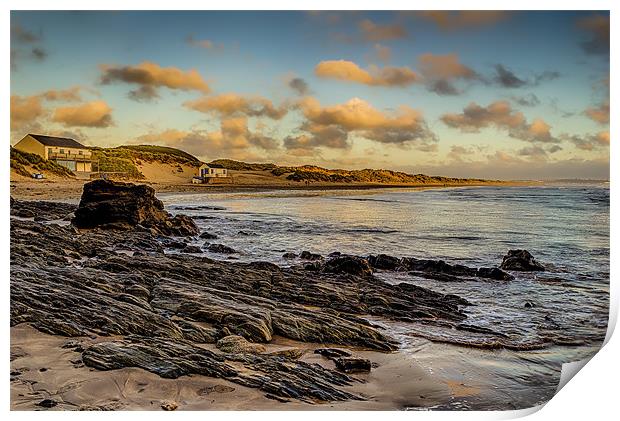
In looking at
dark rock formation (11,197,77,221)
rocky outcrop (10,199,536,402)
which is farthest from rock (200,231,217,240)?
dark rock formation (11,197,77,221)

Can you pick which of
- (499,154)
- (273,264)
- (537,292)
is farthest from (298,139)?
(537,292)

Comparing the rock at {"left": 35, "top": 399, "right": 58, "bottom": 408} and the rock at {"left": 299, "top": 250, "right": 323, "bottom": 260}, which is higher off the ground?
the rock at {"left": 299, "top": 250, "right": 323, "bottom": 260}

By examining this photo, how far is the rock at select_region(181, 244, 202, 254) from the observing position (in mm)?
5027

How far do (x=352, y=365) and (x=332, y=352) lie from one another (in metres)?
0.20

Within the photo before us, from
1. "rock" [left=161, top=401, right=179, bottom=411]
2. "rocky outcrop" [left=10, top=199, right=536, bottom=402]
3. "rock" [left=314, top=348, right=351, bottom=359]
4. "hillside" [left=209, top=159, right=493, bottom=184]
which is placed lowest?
"rock" [left=161, top=401, right=179, bottom=411]

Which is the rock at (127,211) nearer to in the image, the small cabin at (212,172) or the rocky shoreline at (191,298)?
the rocky shoreline at (191,298)

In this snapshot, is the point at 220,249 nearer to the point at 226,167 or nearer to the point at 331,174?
the point at 226,167

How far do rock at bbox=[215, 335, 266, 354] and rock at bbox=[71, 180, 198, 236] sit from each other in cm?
162

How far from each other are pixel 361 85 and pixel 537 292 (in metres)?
2.27

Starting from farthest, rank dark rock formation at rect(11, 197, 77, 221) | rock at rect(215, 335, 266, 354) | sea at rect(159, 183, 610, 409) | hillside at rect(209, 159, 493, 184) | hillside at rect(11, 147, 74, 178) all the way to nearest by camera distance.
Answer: hillside at rect(209, 159, 493, 184), dark rock formation at rect(11, 197, 77, 221), hillside at rect(11, 147, 74, 178), sea at rect(159, 183, 610, 409), rock at rect(215, 335, 266, 354)

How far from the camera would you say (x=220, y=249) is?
5039 millimetres

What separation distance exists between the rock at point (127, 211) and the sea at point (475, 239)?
12 cm

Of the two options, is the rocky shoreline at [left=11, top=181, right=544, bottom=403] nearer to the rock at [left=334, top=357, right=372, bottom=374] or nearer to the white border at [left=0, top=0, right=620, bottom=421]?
the rock at [left=334, top=357, right=372, bottom=374]

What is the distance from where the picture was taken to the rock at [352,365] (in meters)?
3.60
